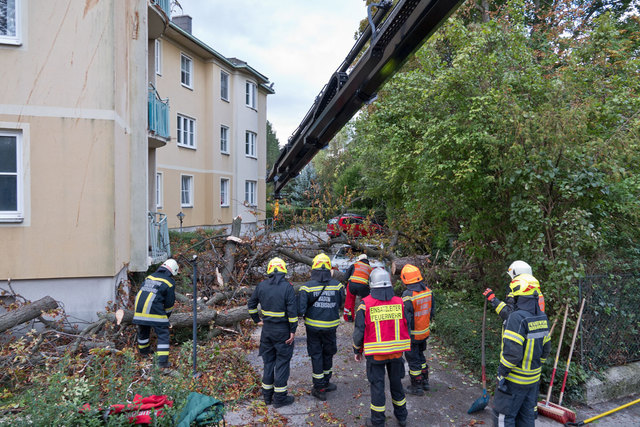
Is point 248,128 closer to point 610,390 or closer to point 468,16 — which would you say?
point 468,16

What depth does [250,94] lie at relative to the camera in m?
23.7

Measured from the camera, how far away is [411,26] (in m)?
4.98

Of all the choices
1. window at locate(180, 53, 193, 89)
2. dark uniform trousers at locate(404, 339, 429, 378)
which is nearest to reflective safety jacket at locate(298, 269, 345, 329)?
dark uniform trousers at locate(404, 339, 429, 378)

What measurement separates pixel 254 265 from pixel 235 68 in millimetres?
15751

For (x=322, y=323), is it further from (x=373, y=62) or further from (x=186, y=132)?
(x=186, y=132)

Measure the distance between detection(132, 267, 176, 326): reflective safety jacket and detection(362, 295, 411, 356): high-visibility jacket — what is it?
3232mm

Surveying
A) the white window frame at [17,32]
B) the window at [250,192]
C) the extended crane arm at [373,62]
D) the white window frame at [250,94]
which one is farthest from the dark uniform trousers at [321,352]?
the white window frame at [250,94]

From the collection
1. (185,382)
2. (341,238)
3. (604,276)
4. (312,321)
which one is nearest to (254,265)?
(341,238)

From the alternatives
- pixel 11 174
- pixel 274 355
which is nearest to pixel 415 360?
pixel 274 355

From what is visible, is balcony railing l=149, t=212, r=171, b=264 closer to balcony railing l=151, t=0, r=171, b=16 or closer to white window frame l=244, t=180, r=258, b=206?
balcony railing l=151, t=0, r=171, b=16

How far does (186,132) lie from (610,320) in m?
17.9

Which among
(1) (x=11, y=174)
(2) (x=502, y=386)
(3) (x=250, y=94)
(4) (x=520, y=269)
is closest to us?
(2) (x=502, y=386)

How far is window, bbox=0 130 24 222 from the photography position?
21.8 ft

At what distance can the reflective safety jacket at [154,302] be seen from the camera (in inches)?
239
